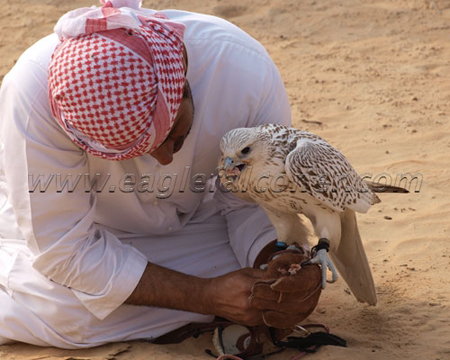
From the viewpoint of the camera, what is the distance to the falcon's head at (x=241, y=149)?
2873 millimetres

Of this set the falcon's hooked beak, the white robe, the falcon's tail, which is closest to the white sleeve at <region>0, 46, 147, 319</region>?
the white robe

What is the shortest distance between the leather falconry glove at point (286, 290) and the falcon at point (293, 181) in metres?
0.08

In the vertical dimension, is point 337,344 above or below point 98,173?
below

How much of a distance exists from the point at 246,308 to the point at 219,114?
90 cm

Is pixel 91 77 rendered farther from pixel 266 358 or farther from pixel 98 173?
pixel 266 358

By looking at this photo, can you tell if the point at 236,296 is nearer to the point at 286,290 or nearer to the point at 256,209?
the point at 286,290

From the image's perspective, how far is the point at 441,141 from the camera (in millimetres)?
5117

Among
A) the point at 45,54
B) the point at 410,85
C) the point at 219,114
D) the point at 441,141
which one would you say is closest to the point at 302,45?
the point at 410,85

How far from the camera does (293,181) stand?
2930 millimetres

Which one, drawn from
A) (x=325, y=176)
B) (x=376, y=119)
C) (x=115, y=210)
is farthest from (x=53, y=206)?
(x=376, y=119)

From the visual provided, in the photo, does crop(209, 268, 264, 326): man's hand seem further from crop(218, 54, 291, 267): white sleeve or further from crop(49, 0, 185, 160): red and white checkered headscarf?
crop(49, 0, 185, 160): red and white checkered headscarf

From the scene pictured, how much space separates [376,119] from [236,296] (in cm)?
316

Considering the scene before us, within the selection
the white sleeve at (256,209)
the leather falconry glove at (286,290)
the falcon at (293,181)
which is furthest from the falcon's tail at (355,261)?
the leather falconry glove at (286,290)

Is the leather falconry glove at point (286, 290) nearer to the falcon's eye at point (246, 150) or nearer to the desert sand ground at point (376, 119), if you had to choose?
the desert sand ground at point (376, 119)
